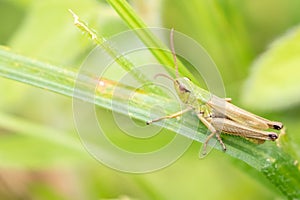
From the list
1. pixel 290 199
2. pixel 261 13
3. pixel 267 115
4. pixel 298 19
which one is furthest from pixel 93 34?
pixel 261 13

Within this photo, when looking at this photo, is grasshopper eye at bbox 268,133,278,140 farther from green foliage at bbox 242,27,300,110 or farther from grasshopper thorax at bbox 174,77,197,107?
green foliage at bbox 242,27,300,110

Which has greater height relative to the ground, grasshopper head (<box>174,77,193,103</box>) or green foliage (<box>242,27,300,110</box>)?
green foliage (<box>242,27,300,110</box>)

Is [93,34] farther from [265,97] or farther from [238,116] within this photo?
[265,97]

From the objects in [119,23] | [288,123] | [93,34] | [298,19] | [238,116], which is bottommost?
[93,34]

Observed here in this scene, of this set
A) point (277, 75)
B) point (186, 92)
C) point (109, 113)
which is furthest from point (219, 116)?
point (109, 113)

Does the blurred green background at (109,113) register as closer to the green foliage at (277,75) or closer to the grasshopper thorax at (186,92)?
the green foliage at (277,75)

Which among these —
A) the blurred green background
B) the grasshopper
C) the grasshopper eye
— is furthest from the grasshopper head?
the blurred green background
